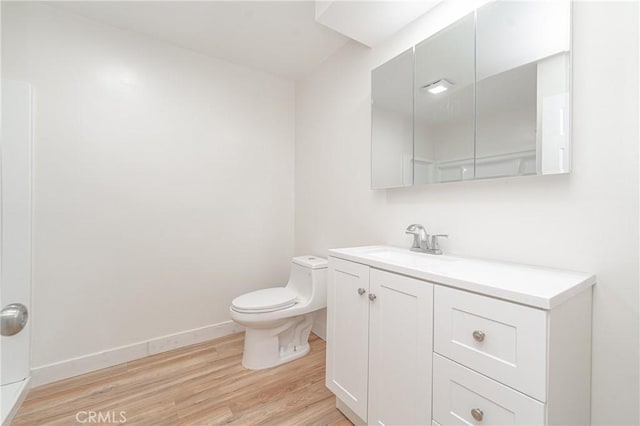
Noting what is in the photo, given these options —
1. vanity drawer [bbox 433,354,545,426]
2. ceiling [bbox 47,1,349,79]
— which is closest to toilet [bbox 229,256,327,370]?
vanity drawer [bbox 433,354,545,426]

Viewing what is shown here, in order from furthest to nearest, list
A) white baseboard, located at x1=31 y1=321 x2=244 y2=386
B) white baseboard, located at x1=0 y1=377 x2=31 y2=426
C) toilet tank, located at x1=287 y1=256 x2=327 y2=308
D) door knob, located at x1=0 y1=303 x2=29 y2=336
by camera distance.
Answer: toilet tank, located at x1=287 y1=256 x2=327 y2=308 → white baseboard, located at x1=31 y1=321 x2=244 y2=386 → white baseboard, located at x1=0 y1=377 x2=31 y2=426 → door knob, located at x1=0 y1=303 x2=29 y2=336

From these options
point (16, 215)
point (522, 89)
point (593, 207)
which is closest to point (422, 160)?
point (522, 89)

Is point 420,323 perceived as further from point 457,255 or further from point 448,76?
point 448,76

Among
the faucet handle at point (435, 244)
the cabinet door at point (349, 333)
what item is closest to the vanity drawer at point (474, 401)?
the cabinet door at point (349, 333)

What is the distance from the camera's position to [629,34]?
88cm

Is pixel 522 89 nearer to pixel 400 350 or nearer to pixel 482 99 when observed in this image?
pixel 482 99

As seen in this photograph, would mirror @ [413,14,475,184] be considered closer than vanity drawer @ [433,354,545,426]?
No

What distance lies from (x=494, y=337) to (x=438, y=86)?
3.95 ft

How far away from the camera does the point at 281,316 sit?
1.82 meters

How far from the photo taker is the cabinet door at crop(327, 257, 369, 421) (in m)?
1.25

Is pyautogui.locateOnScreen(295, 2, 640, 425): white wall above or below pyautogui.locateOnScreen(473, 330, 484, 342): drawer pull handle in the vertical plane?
above

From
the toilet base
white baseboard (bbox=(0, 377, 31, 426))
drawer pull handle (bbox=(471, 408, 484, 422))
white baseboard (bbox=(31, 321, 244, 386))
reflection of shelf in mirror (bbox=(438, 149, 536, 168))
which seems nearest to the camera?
drawer pull handle (bbox=(471, 408, 484, 422))

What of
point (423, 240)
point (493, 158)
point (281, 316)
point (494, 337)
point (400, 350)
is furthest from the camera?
point (281, 316)

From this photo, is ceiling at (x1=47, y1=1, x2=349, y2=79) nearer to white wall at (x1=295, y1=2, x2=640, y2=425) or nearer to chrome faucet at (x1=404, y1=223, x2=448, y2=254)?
white wall at (x1=295, y1=2, x2=640, y2=425)
